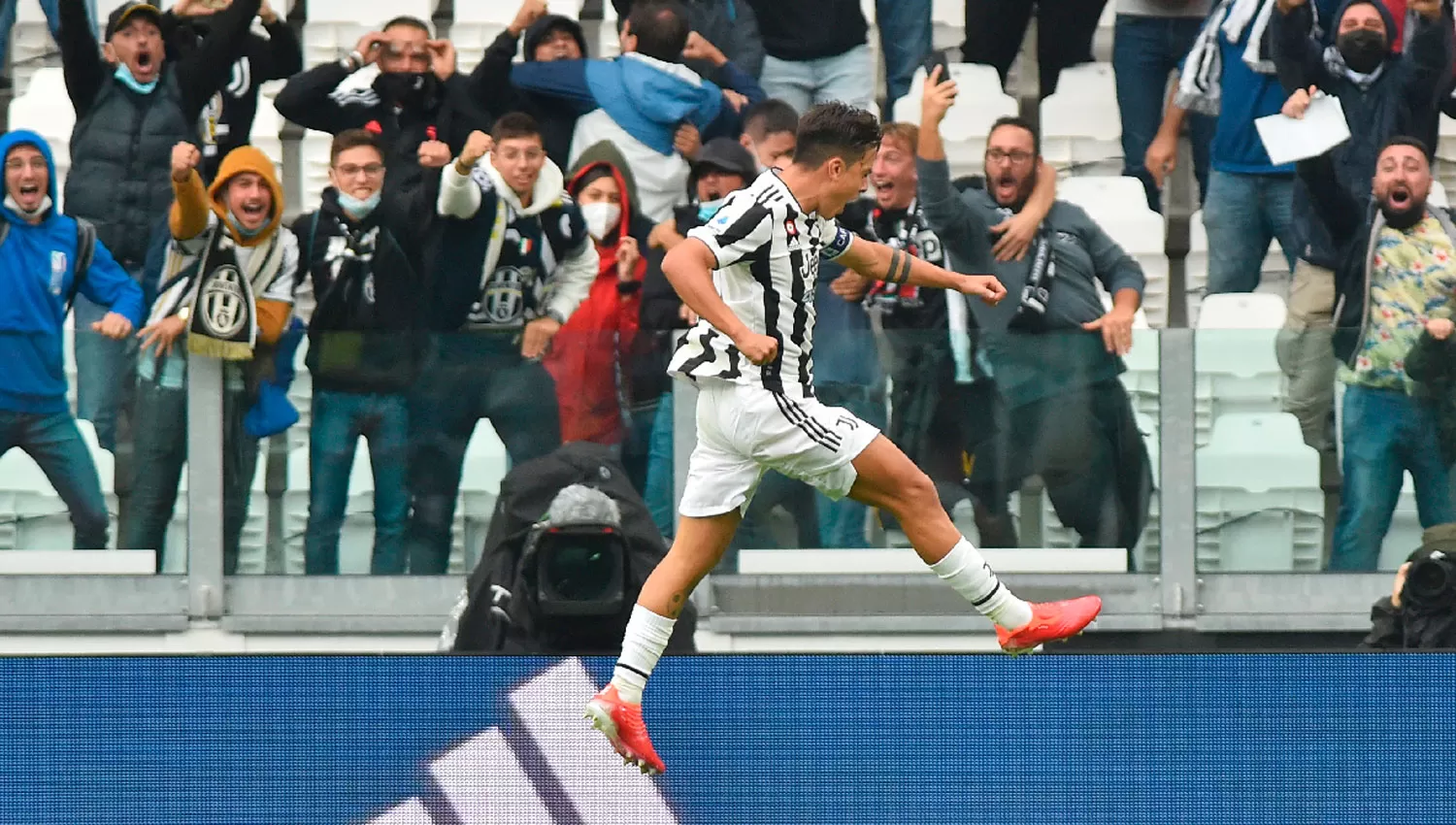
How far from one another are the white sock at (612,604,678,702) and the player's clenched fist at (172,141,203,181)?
326 centimetres

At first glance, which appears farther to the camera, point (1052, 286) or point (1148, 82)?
point (1148, 82)

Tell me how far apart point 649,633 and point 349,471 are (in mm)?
2662

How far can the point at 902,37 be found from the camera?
9.29 metres

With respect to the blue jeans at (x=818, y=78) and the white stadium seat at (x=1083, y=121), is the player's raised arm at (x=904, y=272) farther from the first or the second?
the white stadium seat at (x=1083, y=121)

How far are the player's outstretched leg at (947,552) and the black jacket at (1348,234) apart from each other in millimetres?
2622

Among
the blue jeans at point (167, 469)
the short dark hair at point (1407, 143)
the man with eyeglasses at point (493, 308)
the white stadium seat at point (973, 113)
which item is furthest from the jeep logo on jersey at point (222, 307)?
the short dark hair at point (1407, 143)

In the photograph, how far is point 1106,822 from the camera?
5.18 m

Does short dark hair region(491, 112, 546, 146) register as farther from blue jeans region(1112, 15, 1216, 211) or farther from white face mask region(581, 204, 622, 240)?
blue jeans region(1112, 15, 1216, 211)

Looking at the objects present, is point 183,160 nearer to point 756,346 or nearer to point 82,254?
point 82,254

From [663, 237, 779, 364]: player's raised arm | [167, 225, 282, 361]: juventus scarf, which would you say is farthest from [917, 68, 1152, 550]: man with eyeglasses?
[663, 237, 779, 364]: player's raised arm

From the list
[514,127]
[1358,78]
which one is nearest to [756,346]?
[514,127]

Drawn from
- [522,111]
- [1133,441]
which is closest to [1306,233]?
[1133,441]

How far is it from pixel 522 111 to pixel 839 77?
4.48 feet

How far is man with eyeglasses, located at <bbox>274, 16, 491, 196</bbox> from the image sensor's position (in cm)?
841
